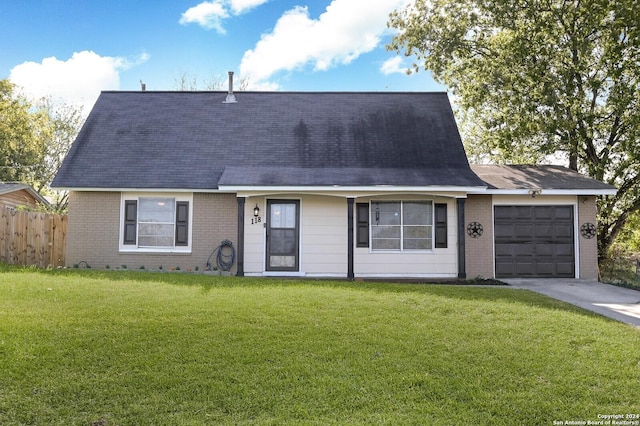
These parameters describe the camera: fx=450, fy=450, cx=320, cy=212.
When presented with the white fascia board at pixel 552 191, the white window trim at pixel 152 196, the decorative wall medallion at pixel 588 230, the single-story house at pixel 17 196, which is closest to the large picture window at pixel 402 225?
the white fascia board at pixel 552 191

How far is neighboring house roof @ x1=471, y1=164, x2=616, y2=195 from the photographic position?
478 inches

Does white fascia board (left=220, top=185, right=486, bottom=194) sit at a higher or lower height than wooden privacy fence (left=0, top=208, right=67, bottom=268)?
higher

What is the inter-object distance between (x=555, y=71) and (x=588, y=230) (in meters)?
6.18

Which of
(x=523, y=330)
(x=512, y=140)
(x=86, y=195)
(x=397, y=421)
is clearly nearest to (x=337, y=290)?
(x=523, y=330)

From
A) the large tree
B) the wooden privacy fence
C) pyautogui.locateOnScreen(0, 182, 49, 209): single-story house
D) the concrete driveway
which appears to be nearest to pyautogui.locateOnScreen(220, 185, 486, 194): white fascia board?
the concrete driveway

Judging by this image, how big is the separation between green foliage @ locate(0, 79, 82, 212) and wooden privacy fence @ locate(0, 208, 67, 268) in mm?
12953

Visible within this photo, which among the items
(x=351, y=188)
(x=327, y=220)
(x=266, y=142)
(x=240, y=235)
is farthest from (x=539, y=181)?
(x=240, y=235)

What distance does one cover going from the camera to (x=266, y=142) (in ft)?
45.4

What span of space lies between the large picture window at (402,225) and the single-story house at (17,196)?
15.8 meters

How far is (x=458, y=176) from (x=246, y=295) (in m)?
7.14

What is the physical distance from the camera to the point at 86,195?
1252 cm

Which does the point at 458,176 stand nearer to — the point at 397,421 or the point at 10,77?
the point at 397,421

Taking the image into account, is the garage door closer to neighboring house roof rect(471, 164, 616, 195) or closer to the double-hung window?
neighboring house roof rect(471, 164, 616, 195)

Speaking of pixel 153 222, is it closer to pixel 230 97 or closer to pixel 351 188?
pixel 230 97
